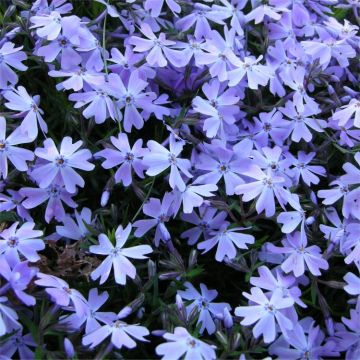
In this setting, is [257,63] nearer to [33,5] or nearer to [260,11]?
[260,11]

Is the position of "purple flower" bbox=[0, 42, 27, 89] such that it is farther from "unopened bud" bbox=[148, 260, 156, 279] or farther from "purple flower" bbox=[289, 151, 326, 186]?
"purple flower" bbox=[289, 151, 326, 186]

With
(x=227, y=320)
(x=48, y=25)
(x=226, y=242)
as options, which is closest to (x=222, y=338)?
(x=227, y=320)

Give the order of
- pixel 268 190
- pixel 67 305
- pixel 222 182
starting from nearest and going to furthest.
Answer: pixel 67 305
pixel 268 190
pixel 222 182

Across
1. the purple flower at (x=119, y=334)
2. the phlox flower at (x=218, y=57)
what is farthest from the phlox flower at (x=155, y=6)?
the purple flower at (x=119, y=334)

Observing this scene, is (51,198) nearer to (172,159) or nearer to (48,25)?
(172,159)

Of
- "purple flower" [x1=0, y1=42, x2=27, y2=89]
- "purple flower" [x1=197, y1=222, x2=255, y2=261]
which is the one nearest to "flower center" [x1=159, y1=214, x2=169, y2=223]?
"purple flower" [x1=197, y1=222, x2=255, y2=261]

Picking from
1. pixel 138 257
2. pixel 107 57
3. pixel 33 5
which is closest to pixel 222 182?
pixel 138 257
